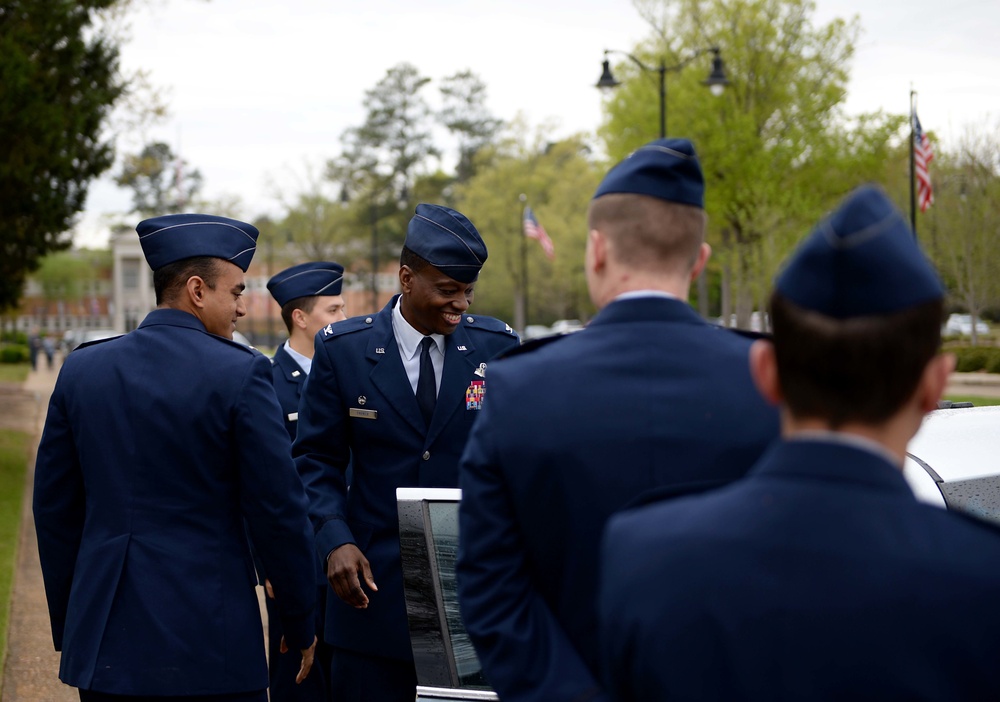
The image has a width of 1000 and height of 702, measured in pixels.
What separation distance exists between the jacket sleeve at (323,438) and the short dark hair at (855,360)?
111 inches

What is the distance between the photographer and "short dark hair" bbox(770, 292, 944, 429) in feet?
4.81

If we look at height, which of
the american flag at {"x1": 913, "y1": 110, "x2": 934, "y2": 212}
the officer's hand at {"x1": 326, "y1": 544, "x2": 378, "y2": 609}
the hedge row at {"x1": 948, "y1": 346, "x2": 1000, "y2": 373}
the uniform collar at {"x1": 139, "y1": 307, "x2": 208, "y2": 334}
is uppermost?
the american flag at {"x1": 913, "y1": 110, "x2": 934, "y2": 212}

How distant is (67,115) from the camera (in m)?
15.9

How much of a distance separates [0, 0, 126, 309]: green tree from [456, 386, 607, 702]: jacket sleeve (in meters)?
13.9

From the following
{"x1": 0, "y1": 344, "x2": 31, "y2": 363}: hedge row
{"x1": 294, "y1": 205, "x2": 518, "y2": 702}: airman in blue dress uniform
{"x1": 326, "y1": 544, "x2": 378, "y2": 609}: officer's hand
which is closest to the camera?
{"x1": 326, "y1": 544, "x2": 378, "y2": 609}: officer's hand

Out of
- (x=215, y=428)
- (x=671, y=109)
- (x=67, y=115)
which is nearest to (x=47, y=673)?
(x=215, y=428)

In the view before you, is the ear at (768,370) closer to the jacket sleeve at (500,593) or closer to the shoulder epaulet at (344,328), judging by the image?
the jacket sleeve at (500,593)

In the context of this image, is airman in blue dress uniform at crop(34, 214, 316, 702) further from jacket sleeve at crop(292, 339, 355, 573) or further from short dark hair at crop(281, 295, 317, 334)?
short dark hair at crop(281, 295, 317, 334)

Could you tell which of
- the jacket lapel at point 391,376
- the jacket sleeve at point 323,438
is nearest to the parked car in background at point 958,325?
the jacket lapel at point 391,376

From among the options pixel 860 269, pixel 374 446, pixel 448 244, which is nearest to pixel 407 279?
pixel 448 244

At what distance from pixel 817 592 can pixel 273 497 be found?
232 cm

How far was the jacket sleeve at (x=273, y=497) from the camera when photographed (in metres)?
3.43

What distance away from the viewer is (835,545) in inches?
56.6

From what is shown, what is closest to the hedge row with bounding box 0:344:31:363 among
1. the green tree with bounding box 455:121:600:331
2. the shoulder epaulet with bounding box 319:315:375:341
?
the green tree with bounding box 455:121:600:331
